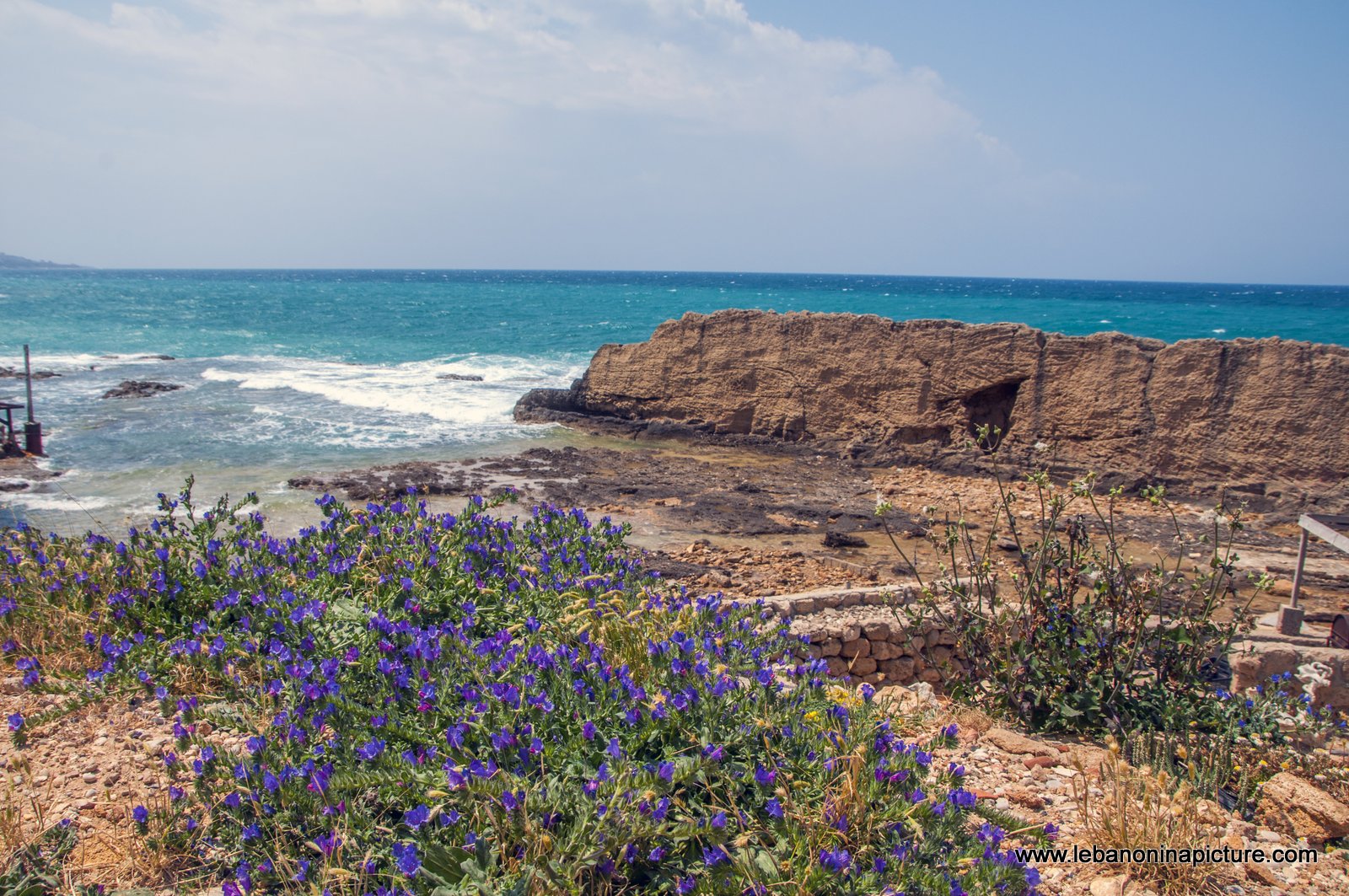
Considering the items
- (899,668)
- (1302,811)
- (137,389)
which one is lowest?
(899,668)

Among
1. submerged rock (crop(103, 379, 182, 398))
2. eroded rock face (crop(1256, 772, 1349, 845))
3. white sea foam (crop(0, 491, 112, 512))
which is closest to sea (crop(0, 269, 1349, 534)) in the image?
white sea foam (crop(0, 491, 112, 512))

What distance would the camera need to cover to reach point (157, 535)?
14.0 feet

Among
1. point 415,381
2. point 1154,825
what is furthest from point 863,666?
point 415,381

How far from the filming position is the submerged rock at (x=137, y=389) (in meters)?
23.5

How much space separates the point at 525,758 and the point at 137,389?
26.3m

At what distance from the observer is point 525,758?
244 centimetres

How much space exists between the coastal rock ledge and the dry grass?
37.1 feet

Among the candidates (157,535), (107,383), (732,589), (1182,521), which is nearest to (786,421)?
(1182,521)

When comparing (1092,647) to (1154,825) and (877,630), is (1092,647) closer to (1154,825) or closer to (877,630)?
(1154,825)

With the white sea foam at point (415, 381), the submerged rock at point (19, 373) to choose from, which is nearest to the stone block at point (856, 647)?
the white sea foam at point (415, 381)

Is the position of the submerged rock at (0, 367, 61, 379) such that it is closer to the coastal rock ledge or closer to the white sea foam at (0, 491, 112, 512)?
the white sea foam at (0, 491, 112, 512)

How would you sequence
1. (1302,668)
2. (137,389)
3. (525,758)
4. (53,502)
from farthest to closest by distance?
(137,389)
(53,502)
(1302,668)
(525,758)

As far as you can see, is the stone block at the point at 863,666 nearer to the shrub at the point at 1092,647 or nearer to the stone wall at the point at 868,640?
the stone wall at the point at 868,640

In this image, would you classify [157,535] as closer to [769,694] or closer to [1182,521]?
[769,694]
